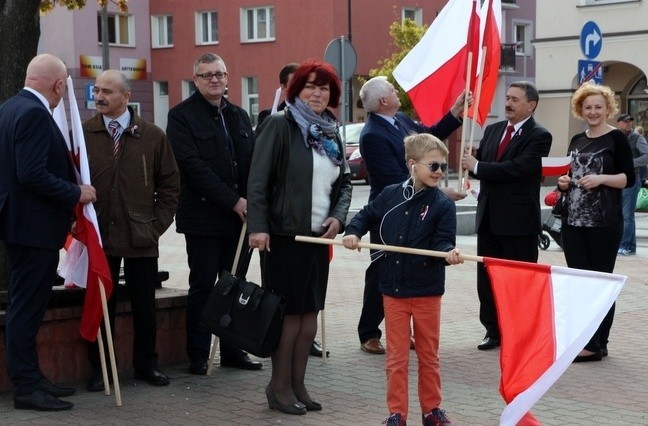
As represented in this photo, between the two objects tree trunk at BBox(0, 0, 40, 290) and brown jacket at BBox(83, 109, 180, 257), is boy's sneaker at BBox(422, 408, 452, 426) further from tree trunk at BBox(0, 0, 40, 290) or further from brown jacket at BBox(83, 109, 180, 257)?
tree trunk at BBox(0, 0, 40, 290)

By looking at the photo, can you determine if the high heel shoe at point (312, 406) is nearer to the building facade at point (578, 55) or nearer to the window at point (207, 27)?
the building facade at point (578, 55)

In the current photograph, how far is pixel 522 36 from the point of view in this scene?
5778 cm

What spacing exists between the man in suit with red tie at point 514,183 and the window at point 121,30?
44270mm

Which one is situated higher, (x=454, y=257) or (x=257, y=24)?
(x=257, y=24)

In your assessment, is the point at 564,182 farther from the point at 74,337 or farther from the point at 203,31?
the point at 203,31

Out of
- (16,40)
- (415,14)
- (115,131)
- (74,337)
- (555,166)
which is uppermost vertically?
(415,14)

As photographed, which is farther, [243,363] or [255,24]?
[255,24]

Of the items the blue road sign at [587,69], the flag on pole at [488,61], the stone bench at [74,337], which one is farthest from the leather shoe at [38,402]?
the blue road sign at [587,69]

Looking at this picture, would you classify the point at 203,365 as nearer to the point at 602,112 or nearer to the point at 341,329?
the point at 341,329

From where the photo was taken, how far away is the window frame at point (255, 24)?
5044 centimetres

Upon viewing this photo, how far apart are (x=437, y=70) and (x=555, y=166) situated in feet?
4.06

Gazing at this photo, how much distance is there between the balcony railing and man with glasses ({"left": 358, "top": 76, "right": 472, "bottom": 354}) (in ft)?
132

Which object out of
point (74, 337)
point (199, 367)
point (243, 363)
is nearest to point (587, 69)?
point (243, 363)

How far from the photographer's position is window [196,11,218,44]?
172 ft
